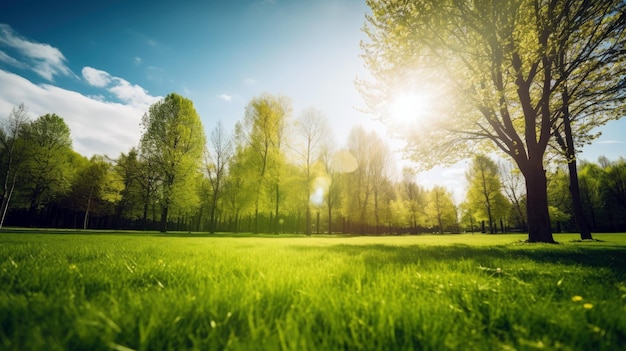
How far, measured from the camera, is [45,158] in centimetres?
2912

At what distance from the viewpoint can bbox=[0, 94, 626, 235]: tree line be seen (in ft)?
85.9

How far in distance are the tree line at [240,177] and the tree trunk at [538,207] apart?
6320 mm

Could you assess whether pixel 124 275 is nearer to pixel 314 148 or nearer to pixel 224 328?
pixel 224 328

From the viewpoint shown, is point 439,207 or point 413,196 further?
point 413,196

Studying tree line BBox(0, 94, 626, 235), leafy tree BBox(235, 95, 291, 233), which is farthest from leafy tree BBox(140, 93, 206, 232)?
leafy tree BBox(235, 95, 291, 233)

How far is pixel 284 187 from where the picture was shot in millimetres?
28062

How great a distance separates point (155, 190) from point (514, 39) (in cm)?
3168

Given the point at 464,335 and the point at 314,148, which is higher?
the point at 314,148

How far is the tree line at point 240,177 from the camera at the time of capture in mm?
26172

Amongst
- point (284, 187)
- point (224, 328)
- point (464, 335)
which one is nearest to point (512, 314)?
point (464, 335)

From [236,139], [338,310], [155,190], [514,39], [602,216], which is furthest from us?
[602,216]

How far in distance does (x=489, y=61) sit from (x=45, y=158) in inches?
1694

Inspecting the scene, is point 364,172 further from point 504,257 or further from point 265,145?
point 504,257

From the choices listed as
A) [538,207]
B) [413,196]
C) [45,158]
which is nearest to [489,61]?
[538,207]
